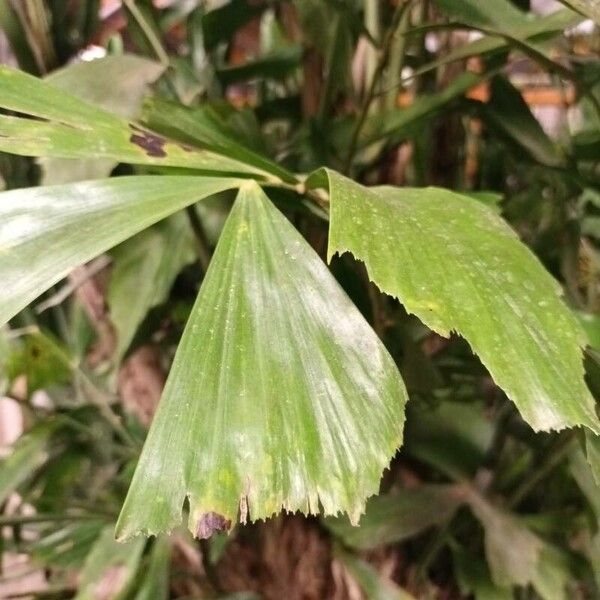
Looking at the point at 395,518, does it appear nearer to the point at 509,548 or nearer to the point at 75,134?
the point at 509,548

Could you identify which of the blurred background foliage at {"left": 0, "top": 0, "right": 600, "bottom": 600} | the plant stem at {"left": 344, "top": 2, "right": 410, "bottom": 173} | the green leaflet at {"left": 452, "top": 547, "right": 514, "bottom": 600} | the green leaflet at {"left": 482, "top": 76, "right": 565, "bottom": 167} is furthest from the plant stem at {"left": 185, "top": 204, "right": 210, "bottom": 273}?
the green leaflet at {"left": 452, "top": 547, "right": 514, "bottom": 600}

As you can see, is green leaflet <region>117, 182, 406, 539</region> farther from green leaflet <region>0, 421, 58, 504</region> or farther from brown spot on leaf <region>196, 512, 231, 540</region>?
green leaflet <region>0, 421, 58, 504</region>

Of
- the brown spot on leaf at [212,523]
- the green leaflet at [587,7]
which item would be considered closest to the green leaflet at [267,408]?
the brown spot on leaf at [212,523]

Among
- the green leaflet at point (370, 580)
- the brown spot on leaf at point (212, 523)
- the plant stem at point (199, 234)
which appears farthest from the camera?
the green leaflet at point (370, 580)

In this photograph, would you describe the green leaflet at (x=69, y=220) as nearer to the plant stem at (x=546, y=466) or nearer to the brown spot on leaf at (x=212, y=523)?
the brown spot on leaf at (x=212, y=523)

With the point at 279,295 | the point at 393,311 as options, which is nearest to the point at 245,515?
the point at 279,295

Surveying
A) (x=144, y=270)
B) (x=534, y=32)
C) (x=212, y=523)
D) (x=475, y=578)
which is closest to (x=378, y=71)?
(x=534, y=32)
